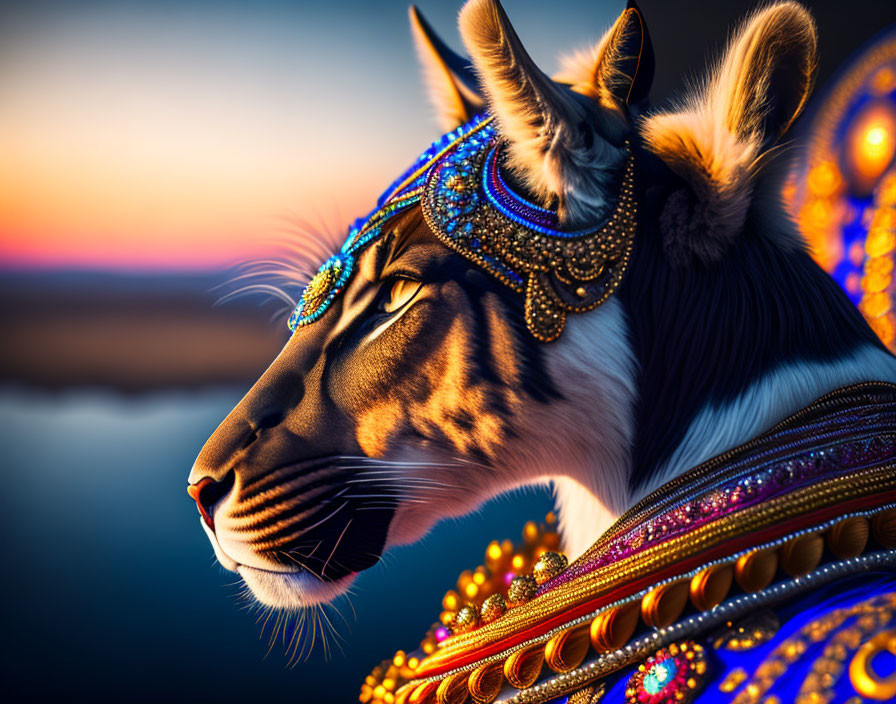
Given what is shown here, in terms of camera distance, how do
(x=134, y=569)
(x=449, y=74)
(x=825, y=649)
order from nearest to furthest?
(x=825, y=649) → (x=449, y=74) → (x=134, y=569)

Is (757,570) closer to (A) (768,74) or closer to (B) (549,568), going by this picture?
(B) (549,568)

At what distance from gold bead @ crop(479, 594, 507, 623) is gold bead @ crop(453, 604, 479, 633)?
0.01 meters

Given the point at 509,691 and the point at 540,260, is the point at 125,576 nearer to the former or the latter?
the point at 509,691

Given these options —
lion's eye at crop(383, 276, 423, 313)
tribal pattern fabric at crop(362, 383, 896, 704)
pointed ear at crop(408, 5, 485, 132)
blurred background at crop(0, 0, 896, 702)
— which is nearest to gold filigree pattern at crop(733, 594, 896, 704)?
tribal pattern fabric at crop(362, 383, 896, 704)

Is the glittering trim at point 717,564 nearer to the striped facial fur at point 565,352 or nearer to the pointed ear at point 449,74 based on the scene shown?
the striped facial fur at point 565,352

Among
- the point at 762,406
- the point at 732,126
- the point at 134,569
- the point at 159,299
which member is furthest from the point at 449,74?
the point at 134,569

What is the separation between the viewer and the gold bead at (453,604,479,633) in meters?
0.62

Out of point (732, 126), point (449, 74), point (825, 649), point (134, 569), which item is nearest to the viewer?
point (825, 649)

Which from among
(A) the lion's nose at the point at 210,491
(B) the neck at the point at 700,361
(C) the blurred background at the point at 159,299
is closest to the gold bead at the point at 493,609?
(B) the neck at the point at 700,361

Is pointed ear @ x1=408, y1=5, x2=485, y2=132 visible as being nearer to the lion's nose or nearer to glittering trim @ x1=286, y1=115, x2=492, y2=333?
glittering trim @ x1=286, y1=115, x2=492, y2=333

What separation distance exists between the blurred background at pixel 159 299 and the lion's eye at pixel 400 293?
0.58 metres

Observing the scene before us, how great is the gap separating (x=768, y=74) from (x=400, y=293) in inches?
12.8

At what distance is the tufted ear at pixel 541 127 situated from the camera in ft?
1.67

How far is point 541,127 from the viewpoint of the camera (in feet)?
1.75
